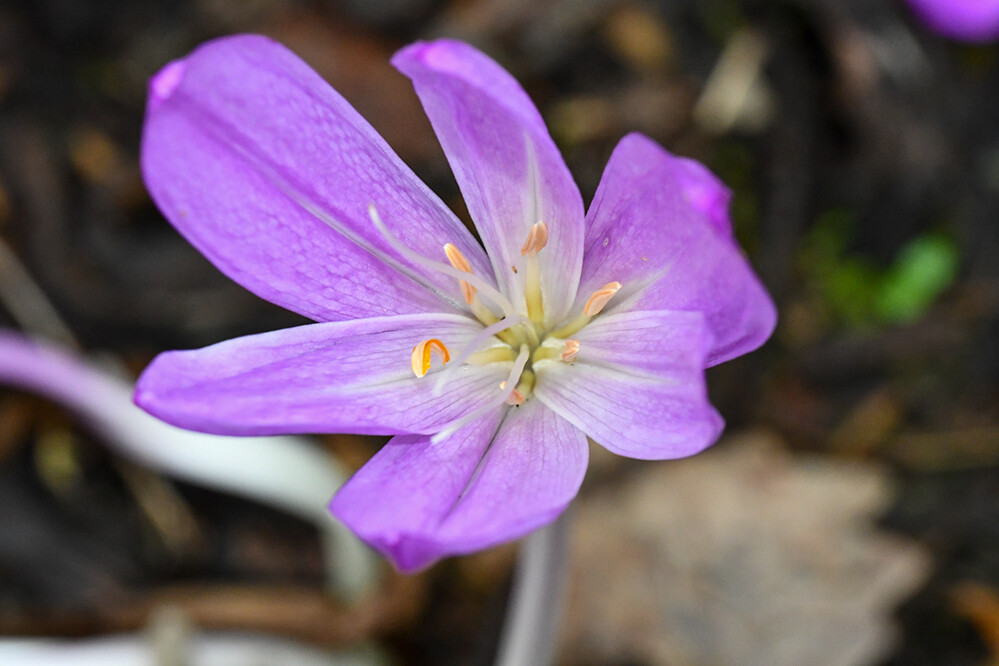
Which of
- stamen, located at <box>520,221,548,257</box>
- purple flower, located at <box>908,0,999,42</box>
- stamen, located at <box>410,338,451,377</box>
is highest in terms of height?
stamen, located at <box>520,221,548,257</box>

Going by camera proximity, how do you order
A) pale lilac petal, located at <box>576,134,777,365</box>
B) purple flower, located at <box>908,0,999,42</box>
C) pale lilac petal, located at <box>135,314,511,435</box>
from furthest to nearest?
purple flower, located at <box>908,0,999,42</box> < pale lilac petal, located at <box>135,314,511,435</box> < pale lilac petal, located at <box>576,134,777,365</box>

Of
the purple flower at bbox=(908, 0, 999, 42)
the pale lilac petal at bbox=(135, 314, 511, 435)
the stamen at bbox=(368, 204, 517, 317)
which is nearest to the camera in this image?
the pale lilac petal at bbox=(135, 314, 511, 435)

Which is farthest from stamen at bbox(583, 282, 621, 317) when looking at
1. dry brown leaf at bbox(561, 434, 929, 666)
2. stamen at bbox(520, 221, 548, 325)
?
dry brown leaf at bbox(561, 434, 929, 666)

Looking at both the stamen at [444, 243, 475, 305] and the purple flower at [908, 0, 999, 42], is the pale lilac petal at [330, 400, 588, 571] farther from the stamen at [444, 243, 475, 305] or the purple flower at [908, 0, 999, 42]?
the purple flower at [908, 0, 999, 42]

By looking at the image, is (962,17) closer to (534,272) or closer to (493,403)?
(534,272)

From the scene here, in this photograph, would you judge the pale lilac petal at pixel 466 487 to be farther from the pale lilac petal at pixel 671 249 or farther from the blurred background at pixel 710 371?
the blurred background at pixel 710 371

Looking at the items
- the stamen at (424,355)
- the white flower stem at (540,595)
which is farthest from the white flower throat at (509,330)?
the white flower stem at (540,595)
